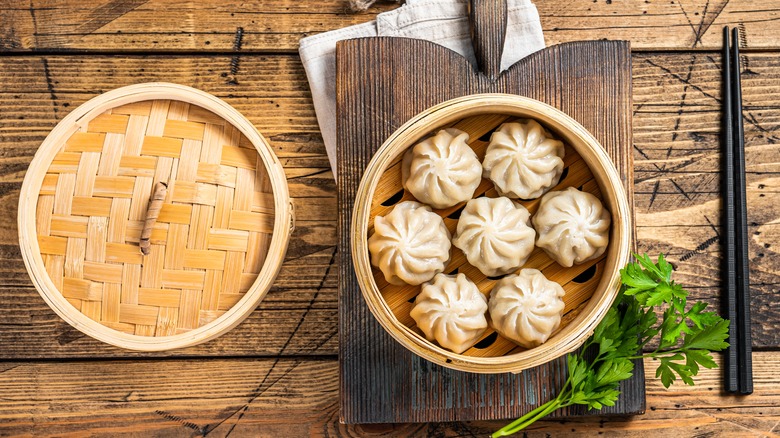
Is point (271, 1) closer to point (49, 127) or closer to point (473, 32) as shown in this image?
point (473, 32)

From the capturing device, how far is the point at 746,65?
1506 millimetres

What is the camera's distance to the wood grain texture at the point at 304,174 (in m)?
1.47

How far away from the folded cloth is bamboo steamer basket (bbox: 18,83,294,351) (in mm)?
253

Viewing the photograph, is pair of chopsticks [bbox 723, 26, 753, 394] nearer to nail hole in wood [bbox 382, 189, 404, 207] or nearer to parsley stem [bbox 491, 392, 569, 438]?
parsley stem [bbox 491, 392, 569, 438]

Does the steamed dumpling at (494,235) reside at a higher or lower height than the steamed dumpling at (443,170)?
lower

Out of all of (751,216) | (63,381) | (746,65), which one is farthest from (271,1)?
(751,216)

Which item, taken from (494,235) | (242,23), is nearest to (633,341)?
(494,235)

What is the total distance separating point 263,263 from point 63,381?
647 mm

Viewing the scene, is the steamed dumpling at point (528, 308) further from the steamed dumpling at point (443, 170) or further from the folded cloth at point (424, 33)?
the folded cloth at point (424, 33)

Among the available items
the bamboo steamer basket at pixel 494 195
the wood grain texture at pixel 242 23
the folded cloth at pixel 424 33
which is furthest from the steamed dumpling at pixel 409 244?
the wood grain texture at pixel 242 23

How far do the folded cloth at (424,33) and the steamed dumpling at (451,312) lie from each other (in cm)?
41

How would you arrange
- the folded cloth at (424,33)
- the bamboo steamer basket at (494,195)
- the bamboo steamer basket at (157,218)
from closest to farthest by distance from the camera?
the bamboo steamer basket at (494,195) → the bamboo steamer basket at (157,218) → the folded cloth at (424,33)

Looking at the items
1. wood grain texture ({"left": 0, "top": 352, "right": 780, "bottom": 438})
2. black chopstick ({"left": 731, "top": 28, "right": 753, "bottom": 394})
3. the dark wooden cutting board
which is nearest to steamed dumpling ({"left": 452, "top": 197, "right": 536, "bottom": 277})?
the dark wooden cutting board

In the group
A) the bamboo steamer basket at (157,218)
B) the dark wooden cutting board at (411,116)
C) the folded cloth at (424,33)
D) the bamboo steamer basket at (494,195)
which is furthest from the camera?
the folded cloth at (424,33)
